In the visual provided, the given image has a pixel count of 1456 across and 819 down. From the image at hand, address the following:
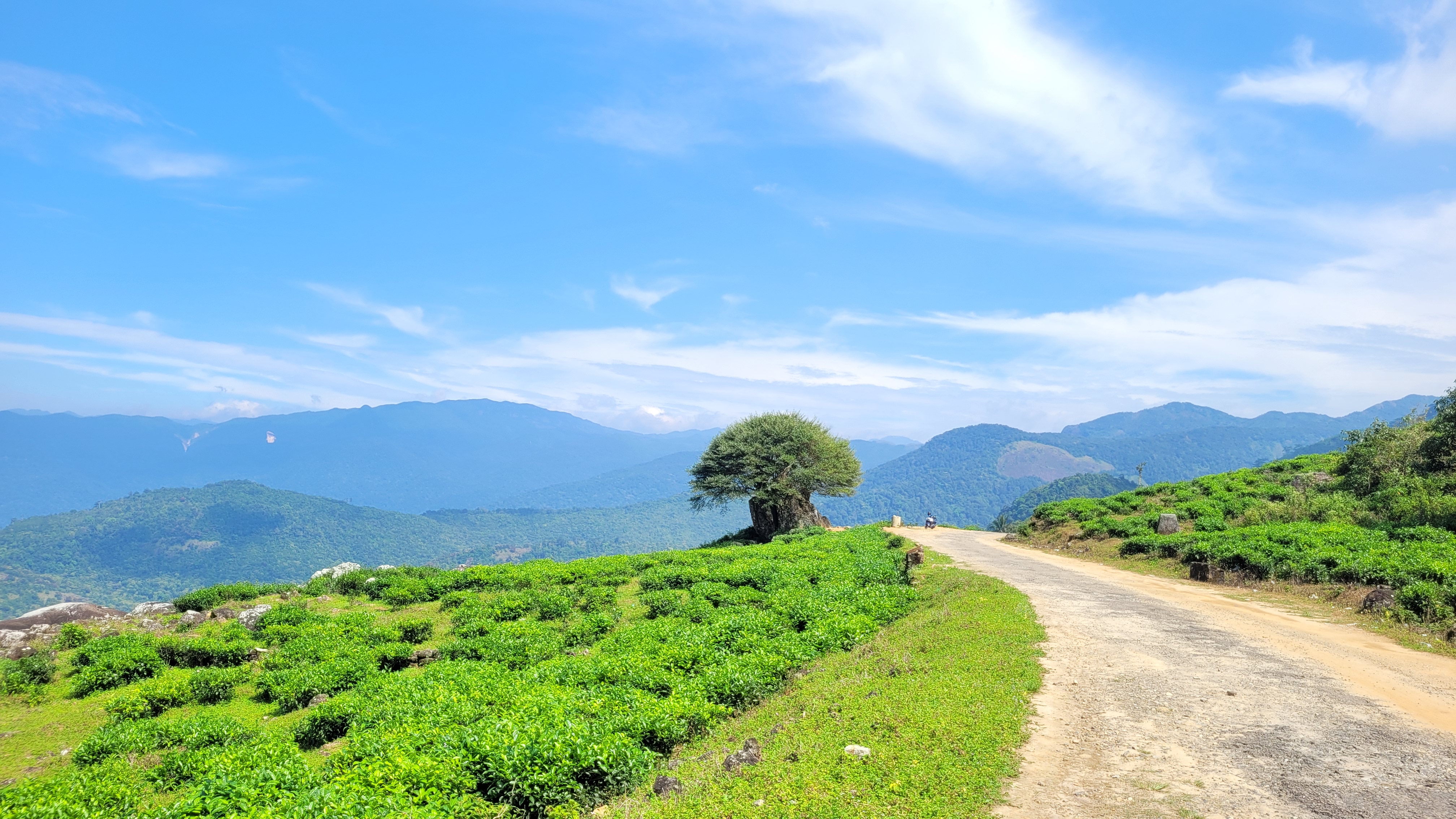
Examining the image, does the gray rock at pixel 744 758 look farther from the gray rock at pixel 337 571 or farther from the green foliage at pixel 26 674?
the gray rock at pixel 337 571

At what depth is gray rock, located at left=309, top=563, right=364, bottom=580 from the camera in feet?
107

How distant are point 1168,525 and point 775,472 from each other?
29.3 meters

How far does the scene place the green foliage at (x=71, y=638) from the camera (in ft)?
66.1

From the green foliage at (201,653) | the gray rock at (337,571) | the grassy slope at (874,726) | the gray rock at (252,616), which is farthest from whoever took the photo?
the gray rock at (337,571)

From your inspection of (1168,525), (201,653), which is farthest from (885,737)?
(1168,525)

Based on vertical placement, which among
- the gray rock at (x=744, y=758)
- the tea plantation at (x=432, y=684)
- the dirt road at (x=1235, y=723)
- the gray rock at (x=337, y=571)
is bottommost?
the gray rock at (x=337, y=571)

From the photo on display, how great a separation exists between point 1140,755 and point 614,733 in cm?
852

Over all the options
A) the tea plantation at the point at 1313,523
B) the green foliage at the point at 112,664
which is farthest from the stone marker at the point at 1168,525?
the green foliage at the point at 112,664

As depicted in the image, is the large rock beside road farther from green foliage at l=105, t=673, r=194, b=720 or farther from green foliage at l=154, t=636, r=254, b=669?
green foliage at l=105, t=673, r=194, b=720

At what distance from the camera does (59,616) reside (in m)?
24.6

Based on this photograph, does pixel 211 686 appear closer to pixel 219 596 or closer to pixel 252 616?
pixel 252 616

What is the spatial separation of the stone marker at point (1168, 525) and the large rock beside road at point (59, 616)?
48300 mm

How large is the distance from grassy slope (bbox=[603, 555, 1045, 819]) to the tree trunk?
36.1 metres

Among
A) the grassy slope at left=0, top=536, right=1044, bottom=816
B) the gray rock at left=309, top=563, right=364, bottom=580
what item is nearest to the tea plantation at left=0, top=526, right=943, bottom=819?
the grassy slope at left=0, top=536, right=1044, bottom=816
